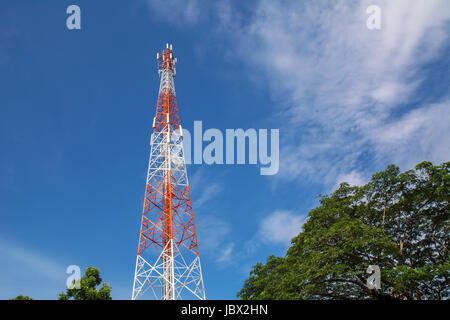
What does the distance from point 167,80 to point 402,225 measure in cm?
1901

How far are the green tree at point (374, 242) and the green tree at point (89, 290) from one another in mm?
8109

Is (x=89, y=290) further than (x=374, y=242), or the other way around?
(x=89, y=290)

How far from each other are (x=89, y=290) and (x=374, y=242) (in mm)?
13515

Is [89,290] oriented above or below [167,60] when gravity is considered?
below

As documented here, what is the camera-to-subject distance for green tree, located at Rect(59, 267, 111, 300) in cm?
1633

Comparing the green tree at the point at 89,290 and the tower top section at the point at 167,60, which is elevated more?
the tower top section at the point at 167,60

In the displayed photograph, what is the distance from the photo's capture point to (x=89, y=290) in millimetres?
16547

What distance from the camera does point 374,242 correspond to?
531 inches

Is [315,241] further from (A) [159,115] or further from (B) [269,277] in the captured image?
(A) [159,115]

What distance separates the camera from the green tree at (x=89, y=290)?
53.6ft

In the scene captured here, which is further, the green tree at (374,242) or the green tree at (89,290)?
the green tree at (89,290)

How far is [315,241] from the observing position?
1519cm
